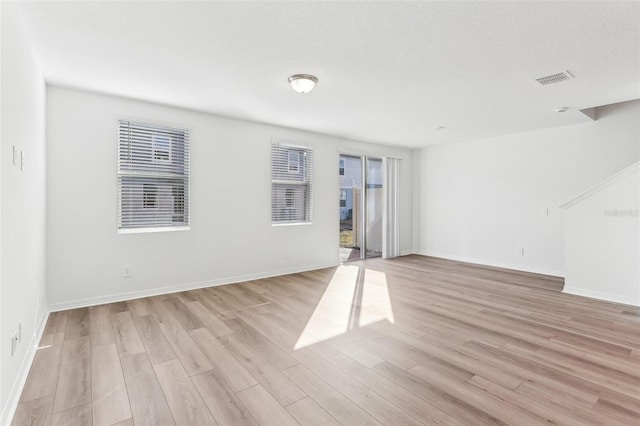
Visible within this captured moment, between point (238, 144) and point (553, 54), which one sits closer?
point (553, 54)

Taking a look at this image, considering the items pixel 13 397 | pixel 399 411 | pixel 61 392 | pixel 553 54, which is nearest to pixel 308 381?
pixel 399 411

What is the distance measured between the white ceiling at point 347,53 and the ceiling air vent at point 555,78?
95mm

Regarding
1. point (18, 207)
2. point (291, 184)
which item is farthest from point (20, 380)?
point (291, 184)

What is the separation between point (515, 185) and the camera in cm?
574

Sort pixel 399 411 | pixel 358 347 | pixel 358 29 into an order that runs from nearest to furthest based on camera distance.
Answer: pixel 399 411 → pixel 358 29 → pixel 358 347

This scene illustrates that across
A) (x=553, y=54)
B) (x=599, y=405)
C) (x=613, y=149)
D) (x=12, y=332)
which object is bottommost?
(x=599, y=405)

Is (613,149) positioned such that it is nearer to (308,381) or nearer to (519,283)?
(519,283)

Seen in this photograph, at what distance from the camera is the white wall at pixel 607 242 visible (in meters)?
3.76

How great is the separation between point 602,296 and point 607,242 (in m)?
0.67

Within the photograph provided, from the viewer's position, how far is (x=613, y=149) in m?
4.69

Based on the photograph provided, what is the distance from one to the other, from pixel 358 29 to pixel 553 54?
1.72m

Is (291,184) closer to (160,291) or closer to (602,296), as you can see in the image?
(160,291)

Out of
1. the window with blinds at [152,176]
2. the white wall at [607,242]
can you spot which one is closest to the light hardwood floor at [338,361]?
the white wall at [607,242]

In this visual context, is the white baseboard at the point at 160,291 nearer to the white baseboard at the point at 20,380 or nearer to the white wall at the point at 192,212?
the white wall at the point at 192,212
